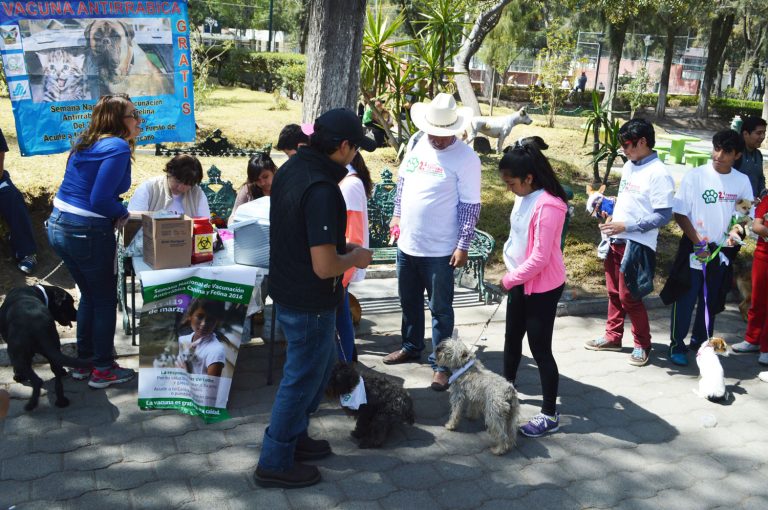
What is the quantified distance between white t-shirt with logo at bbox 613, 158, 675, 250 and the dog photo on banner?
2.76 meters

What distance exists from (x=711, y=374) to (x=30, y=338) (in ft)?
14.5

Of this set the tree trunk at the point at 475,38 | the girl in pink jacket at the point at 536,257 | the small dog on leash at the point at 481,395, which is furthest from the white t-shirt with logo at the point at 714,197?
the tree trunk at the point at 475,38

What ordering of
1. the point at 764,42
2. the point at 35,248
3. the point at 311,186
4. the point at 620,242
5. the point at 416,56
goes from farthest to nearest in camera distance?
the point at 764,42, the point at 416,56, the point at 35,248, the point at 620,242, the point at 311,186

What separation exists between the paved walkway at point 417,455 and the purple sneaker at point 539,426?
5 cm

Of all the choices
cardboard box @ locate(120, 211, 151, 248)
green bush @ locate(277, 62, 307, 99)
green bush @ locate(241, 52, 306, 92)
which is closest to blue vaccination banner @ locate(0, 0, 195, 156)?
cardboard box @ locate(120, 211, 151, 248)

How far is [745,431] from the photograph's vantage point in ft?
14.8

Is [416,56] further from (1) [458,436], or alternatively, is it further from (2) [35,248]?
(1) [458,436]

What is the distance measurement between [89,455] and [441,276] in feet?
7.79

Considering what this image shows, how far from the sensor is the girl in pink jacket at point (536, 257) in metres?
3.93

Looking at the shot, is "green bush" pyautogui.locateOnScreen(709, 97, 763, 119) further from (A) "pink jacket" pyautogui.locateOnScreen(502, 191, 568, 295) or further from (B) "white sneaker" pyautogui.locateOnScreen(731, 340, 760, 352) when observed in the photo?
(A) "pink jacket" pyautogui.locateOnScreen(502, 191, 568, 295)

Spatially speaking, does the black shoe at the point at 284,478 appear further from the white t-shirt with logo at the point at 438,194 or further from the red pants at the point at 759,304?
the red pants at the point at 759,304

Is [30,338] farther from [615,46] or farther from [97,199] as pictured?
[615,46]

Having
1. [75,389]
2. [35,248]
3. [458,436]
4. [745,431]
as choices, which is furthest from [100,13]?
[745,431]

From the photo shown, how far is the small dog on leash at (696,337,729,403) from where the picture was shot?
15.8 feet
